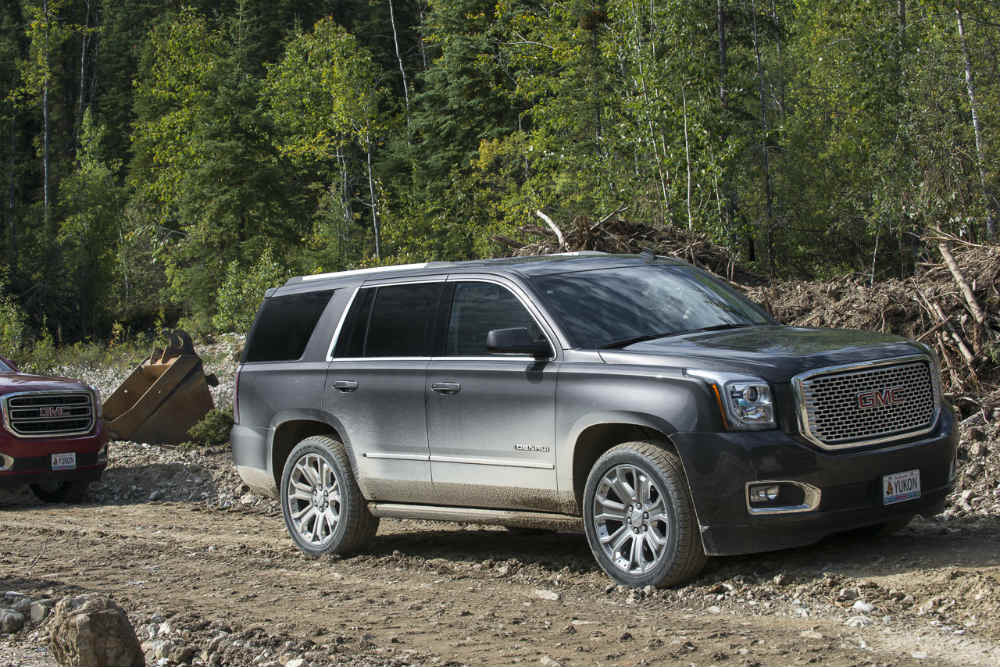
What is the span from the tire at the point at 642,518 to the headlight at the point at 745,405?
0.45m

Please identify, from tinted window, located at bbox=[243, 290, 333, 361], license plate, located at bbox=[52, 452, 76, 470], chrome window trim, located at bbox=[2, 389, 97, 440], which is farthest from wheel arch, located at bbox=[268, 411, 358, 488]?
chrome window trim, located at bbox=[2, 389, 97, 440]

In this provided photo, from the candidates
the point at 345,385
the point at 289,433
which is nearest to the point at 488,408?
the point at 345,385

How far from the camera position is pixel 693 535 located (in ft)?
21.2

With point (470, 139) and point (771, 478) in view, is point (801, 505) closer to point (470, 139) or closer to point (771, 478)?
point (771, 478)

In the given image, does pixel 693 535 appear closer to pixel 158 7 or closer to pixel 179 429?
pixel 179 429

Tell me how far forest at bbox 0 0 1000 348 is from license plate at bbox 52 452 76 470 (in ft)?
23.5

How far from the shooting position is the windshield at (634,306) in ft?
23.9

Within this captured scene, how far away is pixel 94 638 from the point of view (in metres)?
5.37

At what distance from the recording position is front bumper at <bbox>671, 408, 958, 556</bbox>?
6.25 m

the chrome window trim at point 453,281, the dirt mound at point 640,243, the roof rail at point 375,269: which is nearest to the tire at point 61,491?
the roof rail at point 375,269

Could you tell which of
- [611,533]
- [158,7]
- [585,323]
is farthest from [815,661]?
[158,7]

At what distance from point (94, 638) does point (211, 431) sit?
406 inches

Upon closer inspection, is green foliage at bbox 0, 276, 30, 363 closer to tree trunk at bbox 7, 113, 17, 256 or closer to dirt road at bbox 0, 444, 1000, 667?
tree trunk at bbox 7, 113, 17, 256

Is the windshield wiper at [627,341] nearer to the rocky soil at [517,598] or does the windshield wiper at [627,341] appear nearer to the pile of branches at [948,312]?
the rocky soil at [517,598]
